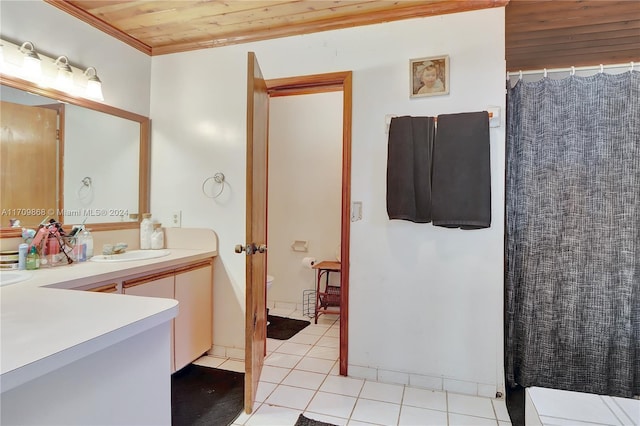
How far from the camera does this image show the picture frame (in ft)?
6.98

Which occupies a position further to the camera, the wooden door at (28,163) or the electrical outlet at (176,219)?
the electrical outlet at (176,219)

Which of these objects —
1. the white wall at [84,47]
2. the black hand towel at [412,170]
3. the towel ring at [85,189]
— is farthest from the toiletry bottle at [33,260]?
the black hand towel at [412,170]


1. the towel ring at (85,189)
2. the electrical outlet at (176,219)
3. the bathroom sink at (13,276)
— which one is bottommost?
Result: the bathroom sink at (13,276)

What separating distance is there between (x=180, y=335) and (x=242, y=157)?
1328mm

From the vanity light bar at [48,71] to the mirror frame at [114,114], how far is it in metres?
0.03

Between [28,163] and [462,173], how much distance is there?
2.55m

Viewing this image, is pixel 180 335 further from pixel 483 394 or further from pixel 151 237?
pixel 483 394

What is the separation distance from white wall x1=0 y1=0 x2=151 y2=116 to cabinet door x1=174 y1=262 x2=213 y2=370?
1.38 metres

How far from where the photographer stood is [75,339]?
A: 79 centimetres

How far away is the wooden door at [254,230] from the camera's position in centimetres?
189

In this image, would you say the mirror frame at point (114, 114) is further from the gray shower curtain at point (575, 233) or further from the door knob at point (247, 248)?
the gray shower curtain at point (575, 233)

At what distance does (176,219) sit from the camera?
2.69 meters

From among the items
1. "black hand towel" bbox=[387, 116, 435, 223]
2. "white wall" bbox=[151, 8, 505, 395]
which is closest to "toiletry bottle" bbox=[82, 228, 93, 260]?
"white wall" bbox=[151, 8, 505, 395]

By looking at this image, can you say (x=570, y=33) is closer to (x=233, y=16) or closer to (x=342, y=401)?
(x=233, y=16)
